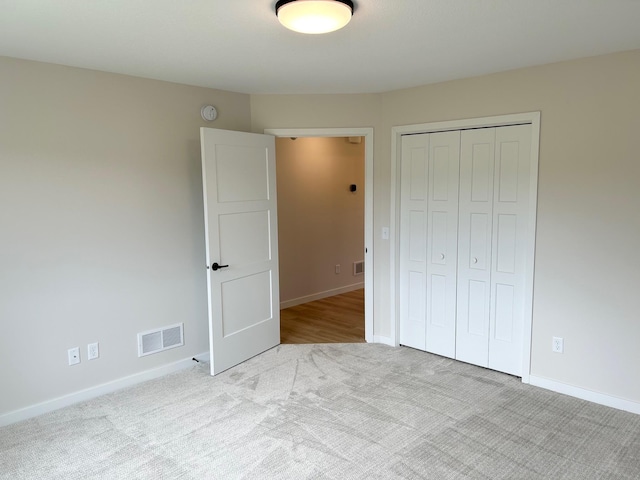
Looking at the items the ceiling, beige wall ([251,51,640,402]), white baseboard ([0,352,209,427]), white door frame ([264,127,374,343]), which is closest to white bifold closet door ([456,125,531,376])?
beige wall ([251,51,640,402])

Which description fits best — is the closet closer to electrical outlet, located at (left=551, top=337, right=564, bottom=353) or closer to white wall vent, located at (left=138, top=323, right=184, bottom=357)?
electrical outlet, located at (left=551, top=337, right=564, bottom=353)

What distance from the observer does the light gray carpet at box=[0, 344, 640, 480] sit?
240 centimetres

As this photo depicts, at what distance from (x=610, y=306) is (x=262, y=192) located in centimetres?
279

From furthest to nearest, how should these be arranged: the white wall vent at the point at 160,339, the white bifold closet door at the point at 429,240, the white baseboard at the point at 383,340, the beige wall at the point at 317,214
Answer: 1. the beige wall at the point at 317,214
2. the white baseboard at the point at 383,340
3. the white bifold closet door at the point at 429,240
4. the white wall vent at the point at 160,339

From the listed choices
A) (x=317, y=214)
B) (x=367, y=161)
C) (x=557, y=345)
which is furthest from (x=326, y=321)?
(x=557, y=345)

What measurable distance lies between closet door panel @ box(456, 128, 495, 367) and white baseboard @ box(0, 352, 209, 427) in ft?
7.48

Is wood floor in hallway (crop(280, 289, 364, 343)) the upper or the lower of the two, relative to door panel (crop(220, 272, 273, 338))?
lower

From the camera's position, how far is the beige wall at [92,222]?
2.87 m

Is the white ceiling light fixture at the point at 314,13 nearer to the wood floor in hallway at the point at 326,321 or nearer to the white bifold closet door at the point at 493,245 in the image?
the white bifold closet door at the point at 493,245

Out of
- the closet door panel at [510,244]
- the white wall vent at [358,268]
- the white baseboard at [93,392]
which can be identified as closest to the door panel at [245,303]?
the white baseboard at [93,392]

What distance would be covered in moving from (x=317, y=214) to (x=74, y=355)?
3.39 meters

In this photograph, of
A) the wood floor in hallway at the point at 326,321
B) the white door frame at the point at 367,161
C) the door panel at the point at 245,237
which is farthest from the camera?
the wood floor in hallway at the point at 326,321

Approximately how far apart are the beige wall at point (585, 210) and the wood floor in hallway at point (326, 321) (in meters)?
1.86

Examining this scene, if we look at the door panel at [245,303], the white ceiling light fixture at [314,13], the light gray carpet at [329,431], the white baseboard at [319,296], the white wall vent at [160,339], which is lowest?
the light gray carpet at [329,431]
